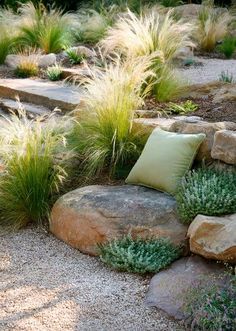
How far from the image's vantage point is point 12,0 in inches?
496

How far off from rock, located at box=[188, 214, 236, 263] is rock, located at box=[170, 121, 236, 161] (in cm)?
74

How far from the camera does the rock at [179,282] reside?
3.08 m

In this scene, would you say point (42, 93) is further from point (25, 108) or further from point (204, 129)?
point (204, 129)

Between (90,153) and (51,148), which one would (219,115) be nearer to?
(90,153)

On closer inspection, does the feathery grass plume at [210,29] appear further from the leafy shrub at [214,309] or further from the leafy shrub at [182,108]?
the leafy shrub at [214,309]

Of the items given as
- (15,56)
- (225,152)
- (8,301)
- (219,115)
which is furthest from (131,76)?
(15,56)

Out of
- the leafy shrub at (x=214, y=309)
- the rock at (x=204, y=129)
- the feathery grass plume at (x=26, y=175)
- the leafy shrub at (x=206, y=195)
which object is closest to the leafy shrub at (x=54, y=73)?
the feathery grass plume at (x=26, y=175)

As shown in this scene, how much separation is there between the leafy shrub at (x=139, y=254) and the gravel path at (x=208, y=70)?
346 cm

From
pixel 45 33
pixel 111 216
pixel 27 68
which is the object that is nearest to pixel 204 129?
pixel 111 216

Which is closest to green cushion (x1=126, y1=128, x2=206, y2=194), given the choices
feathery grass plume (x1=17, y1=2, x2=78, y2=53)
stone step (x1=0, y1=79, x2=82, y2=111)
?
stone step (x1=0, y1=79, x2=82, y2=111)

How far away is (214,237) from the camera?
3271mm

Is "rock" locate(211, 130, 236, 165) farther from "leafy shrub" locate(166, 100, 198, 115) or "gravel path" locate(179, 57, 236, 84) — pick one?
"gravel path" locate(179, 57, 236, 84)

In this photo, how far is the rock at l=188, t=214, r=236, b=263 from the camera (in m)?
3.18

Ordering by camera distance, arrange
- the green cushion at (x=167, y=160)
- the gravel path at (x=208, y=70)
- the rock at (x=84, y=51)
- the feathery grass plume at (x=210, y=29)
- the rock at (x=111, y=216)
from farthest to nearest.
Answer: the feathery grass plume at (x=210, y=29) → the rock at (x=84, y=51) → the gravel path at (x=208, y=70) → the green cushion at (x=167, y=160) → the rock at (x=111, y=216)
